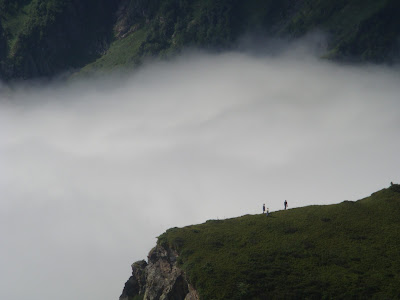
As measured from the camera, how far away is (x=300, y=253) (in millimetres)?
116188

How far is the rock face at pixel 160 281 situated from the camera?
120 m

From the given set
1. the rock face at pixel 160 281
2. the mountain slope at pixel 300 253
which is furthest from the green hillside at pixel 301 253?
the rock face at pixel 160 281

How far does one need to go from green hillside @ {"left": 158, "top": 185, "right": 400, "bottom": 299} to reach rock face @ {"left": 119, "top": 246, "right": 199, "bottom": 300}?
314 centimetres

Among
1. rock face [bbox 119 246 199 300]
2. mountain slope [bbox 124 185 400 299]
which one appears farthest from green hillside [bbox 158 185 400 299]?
rock face [bbox 119 246 199 300]

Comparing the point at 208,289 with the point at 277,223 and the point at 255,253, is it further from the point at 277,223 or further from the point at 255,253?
the point at 277,223

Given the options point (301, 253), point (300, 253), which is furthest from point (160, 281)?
point (301, 253)

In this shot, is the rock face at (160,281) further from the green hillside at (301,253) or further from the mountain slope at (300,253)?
the green hillside at (301,253)

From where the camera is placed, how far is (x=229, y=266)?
112 m

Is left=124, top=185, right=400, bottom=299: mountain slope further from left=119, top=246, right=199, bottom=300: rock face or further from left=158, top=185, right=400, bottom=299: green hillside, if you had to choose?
left=119, top=246, right=199, bottom=300: rock face

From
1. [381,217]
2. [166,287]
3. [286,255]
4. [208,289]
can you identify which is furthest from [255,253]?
[381,217]

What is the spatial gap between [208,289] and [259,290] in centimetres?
1072

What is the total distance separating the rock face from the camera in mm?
120062

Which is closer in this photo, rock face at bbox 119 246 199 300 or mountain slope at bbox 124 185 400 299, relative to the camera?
mountain slope at bbox 124 185 400 299

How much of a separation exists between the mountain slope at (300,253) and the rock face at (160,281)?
2278 millimetres
